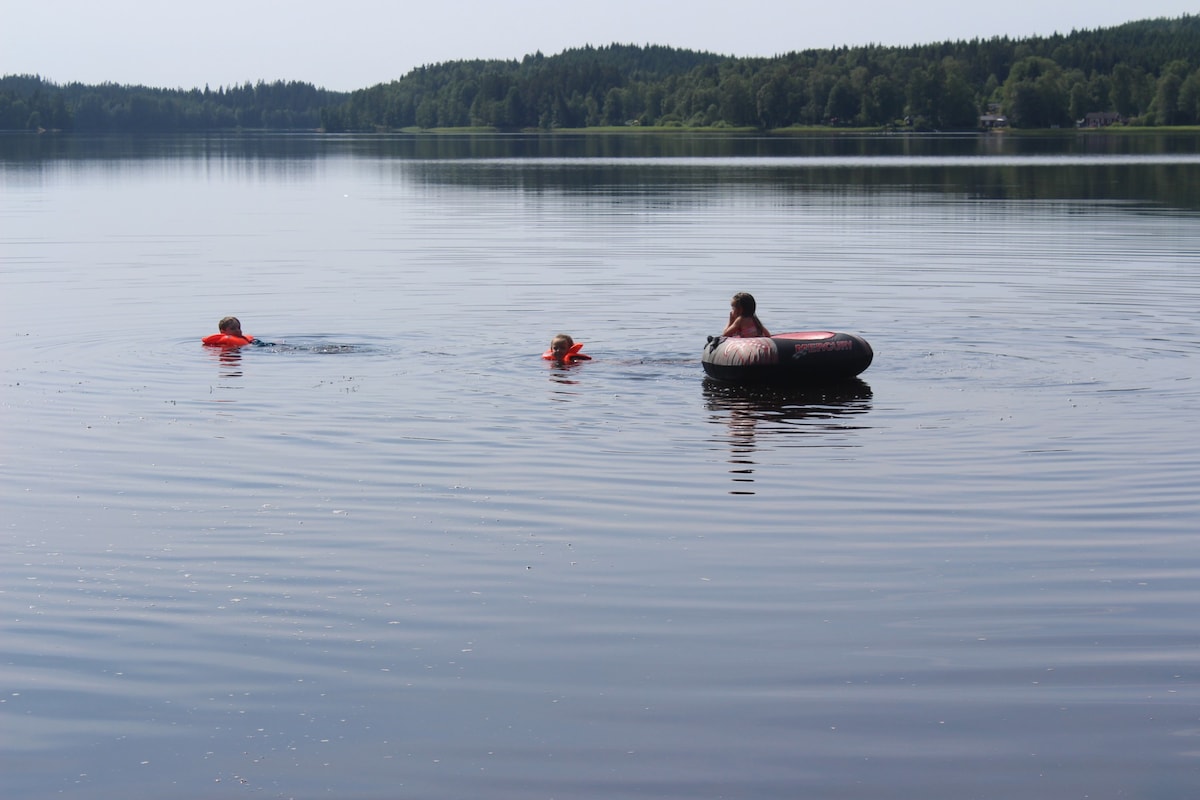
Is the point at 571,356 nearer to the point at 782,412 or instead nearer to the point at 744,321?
the point at 744,321

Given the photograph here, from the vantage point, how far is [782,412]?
16.2 meters

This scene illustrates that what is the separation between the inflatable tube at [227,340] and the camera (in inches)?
797

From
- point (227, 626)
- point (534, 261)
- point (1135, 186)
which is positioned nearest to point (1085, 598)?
point (227, 626)

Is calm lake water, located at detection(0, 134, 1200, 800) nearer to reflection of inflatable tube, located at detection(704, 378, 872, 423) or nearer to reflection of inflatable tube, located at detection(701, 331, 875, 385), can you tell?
reflection of inflatable tube, located at detection(704, 378, 872, 423)

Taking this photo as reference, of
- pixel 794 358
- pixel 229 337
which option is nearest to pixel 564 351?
pixel 794 358

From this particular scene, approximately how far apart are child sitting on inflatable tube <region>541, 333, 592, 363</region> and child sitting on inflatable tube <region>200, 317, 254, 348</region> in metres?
4.46

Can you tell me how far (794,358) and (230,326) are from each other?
26.1 feet

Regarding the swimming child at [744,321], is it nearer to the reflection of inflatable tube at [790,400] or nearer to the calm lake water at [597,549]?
the reflection of inflatable tube at [790,400]

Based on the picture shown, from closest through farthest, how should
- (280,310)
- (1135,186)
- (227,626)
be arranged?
(227,626) < (280,310) < (1135,186)

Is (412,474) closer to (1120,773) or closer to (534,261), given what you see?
(1120,773)

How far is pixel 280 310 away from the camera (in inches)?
995

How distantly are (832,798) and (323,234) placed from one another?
36444 mm

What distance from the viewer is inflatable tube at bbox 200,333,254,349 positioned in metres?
20.2

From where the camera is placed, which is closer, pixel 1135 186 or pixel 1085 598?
pixel 1085 598
